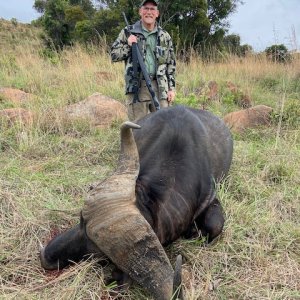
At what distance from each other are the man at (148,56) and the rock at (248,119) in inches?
43.9

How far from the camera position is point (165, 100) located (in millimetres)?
6172

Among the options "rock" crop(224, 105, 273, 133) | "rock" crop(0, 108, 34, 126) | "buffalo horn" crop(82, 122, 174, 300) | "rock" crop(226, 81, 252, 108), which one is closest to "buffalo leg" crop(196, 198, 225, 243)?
"buffalo horn" crop(82, 122, 174, 300)

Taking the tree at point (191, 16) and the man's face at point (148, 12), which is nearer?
the man's face at point (148, 12)

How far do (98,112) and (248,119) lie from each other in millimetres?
2212

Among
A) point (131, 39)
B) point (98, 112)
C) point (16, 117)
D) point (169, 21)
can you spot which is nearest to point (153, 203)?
point (131, 39)

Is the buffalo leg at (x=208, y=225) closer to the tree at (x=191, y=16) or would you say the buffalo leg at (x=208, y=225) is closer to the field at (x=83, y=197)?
the field at (x=83, y=197)

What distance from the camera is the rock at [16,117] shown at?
6.12m

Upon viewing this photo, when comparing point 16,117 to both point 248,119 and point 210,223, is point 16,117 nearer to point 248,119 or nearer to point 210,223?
point 248,119

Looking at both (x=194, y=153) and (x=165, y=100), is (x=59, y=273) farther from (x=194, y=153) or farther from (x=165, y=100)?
(x=165, y=100)

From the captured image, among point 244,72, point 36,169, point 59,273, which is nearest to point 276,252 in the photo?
point 59,273

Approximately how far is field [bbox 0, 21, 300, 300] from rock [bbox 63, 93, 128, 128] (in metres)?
0.23

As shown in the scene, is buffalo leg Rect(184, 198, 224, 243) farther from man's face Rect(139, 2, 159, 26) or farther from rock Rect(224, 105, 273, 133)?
rock Rect(224, 105, 273, 133)

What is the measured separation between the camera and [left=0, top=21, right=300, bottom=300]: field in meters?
3.12

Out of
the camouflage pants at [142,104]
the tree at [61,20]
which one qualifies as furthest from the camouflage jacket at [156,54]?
the tree at [61,20]
